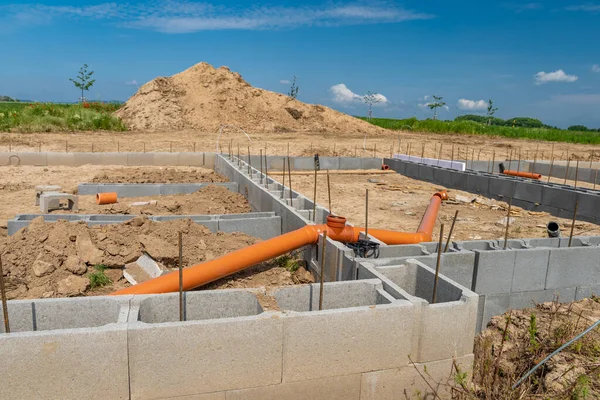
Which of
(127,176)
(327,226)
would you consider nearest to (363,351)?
(327,226)

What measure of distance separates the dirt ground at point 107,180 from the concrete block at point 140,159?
472mm

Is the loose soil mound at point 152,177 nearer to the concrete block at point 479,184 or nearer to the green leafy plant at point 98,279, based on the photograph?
the concrete block at point 479,184

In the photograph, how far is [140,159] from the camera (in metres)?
14.7

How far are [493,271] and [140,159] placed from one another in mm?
12267

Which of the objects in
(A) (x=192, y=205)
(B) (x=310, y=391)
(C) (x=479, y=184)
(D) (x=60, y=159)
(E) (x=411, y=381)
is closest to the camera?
(B) (x=310, y=391)

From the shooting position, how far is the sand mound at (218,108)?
26.8 meters

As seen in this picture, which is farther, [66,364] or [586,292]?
[586,292]

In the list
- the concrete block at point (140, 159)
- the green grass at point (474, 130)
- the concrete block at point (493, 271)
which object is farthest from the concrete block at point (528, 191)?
the green grass at point (474, 130)

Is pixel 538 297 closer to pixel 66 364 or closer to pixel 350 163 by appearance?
pixel 66 364

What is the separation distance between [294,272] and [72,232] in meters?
2.78

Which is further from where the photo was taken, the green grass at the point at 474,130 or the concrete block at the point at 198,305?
the green grass at the point at 474,130

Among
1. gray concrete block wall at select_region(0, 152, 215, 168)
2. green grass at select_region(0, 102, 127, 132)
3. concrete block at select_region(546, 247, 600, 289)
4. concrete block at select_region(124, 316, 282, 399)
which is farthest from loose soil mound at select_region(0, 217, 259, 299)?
green grass at select_region(0, 102, 127, 132)

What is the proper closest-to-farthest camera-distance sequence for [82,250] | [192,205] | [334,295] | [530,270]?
[334,295], [530,270], [82,250], [192,205]

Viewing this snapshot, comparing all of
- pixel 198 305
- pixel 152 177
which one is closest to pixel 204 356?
pixel 198 305
